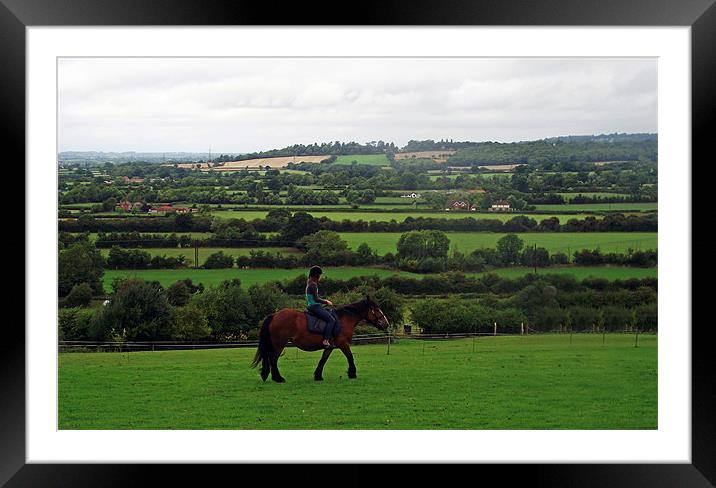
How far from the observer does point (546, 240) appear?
18.6 m

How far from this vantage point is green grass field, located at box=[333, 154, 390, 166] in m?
18.5

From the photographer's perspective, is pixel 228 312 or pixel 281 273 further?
pixel 281 273

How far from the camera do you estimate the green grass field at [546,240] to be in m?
18.4

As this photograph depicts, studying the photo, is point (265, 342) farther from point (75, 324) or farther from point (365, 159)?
point (365, 159)

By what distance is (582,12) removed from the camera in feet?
21.0

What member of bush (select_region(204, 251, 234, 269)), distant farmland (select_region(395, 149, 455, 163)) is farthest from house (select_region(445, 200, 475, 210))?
bush (select_region(204, 251, 234, 269))

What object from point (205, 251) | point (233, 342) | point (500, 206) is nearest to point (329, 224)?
point (205, 251)

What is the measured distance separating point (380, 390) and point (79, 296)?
29.5ft

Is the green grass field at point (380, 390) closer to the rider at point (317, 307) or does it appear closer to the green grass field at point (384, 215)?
the rider at point (317, 307)

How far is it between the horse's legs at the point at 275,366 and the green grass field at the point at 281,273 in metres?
6.80

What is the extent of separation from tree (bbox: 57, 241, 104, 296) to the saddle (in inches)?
337
